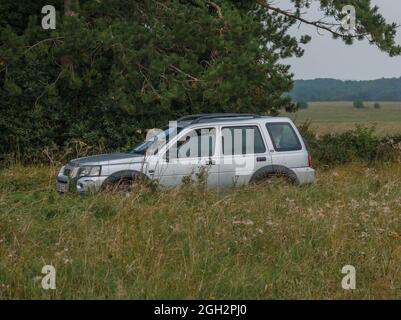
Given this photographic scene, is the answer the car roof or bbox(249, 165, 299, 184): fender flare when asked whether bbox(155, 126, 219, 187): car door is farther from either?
bbox(249, 165, 299, 184): fender flare

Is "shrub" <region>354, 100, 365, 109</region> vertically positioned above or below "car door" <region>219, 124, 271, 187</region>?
above

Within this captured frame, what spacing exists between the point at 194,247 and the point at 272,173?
17.5 ft

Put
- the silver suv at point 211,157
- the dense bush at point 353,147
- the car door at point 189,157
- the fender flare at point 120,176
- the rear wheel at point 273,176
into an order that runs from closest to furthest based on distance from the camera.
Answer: the fender flare at point 120,176
the silver suv at point 211,157
the car door at point 189,157
the rear wheel at point 273,176
the dense bush at point 353,147

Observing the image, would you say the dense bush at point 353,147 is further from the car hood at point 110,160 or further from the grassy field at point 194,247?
the grassy field at point 194,247

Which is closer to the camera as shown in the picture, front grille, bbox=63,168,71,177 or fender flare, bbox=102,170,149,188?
fender flare, bbox=102,170,149,188

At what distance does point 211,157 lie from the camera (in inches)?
444

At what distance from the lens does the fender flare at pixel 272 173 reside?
11508 mm

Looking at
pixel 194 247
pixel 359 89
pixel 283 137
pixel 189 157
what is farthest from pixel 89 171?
pixel 359 89

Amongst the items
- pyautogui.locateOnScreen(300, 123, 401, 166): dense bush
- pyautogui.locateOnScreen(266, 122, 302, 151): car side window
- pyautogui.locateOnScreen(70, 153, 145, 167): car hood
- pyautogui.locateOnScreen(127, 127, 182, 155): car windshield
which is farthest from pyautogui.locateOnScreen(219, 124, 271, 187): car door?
pyautogui.locateOnScreen(300, 123, 401, 166): dense bush

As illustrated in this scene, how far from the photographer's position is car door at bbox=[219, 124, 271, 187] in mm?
11336

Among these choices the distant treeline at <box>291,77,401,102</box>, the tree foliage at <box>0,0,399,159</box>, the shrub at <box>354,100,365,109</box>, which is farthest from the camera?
the distant treeline at <box>291,77,401,102</box>

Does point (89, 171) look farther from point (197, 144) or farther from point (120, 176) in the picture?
point (197, 144)

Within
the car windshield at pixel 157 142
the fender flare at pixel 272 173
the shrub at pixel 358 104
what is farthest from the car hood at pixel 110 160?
the shrub at pixel 358 104

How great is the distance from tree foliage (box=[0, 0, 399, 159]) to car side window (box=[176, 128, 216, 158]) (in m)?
5.93
